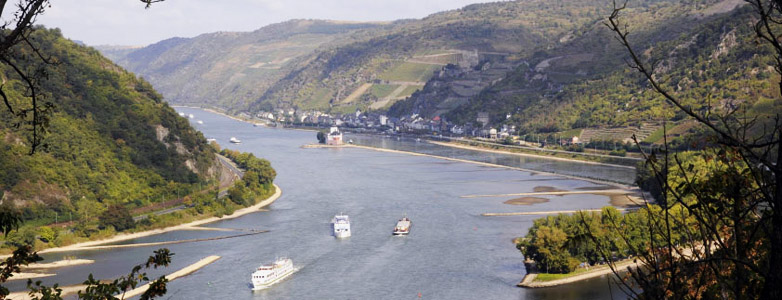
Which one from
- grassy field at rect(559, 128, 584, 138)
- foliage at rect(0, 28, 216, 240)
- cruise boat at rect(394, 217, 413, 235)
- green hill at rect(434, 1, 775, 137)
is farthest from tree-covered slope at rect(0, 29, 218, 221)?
grassy field at rect(559, 128, 584, 138)

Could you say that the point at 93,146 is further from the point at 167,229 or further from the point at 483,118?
the point at 483,118

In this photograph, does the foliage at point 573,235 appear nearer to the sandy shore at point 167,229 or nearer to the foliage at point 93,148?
the sandy shore at point 167,229

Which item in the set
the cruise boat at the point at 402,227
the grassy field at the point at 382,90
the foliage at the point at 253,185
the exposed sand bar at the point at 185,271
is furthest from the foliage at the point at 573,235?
the grassy field at the point at 382,90

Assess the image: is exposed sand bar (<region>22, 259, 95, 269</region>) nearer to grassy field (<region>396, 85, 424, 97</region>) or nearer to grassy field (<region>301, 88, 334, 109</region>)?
grassy field (<region>396, 85, 424, 97</region>)

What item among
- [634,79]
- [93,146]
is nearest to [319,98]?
[634,79]

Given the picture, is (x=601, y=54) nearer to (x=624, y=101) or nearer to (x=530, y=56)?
(x=530, y=56)

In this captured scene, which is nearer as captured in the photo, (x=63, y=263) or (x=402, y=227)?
(x=63, y=263)
